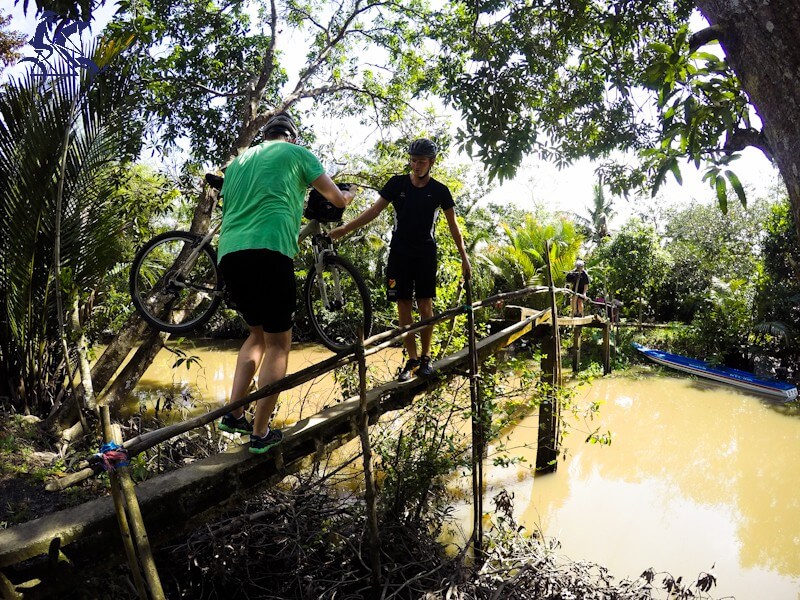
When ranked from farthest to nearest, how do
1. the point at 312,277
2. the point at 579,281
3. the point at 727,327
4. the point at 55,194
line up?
1. the point at 727,327
2. the point at 579,281
3. the point at 55,194
4. the point at 312,277

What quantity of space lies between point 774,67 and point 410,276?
235 cm

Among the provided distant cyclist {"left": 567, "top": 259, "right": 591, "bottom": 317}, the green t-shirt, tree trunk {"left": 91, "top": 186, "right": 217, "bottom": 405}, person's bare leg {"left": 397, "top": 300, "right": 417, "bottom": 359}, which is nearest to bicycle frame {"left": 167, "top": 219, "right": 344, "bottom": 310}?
person's bare leg {"left": 397, "top": 300, "right": 417, "bottom": 359}

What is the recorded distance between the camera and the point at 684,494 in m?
7.46

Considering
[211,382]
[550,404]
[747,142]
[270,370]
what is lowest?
[211,382]

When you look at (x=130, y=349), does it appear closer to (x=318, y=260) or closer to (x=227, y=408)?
(x=318, y=260)

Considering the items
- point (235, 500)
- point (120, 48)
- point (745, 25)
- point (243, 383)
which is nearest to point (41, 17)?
point (120, 48)

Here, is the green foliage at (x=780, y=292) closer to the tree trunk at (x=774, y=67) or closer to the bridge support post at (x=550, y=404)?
the bridge support post at (x=550, y=404)

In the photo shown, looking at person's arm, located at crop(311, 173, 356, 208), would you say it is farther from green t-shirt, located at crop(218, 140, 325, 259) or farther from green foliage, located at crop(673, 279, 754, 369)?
green foliage, located at crop(673, 279, 754, 369)

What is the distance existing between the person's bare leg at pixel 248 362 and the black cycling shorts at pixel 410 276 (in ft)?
4.34

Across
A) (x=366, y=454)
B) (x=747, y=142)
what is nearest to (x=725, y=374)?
(x=747, y=142)

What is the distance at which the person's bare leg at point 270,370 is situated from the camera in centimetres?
247

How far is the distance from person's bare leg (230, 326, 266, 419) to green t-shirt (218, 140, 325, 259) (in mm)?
419

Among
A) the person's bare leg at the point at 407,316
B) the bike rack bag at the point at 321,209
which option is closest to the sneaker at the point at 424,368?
the person's bare leg at the point at 407,316

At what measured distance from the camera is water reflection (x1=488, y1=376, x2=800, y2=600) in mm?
5750
